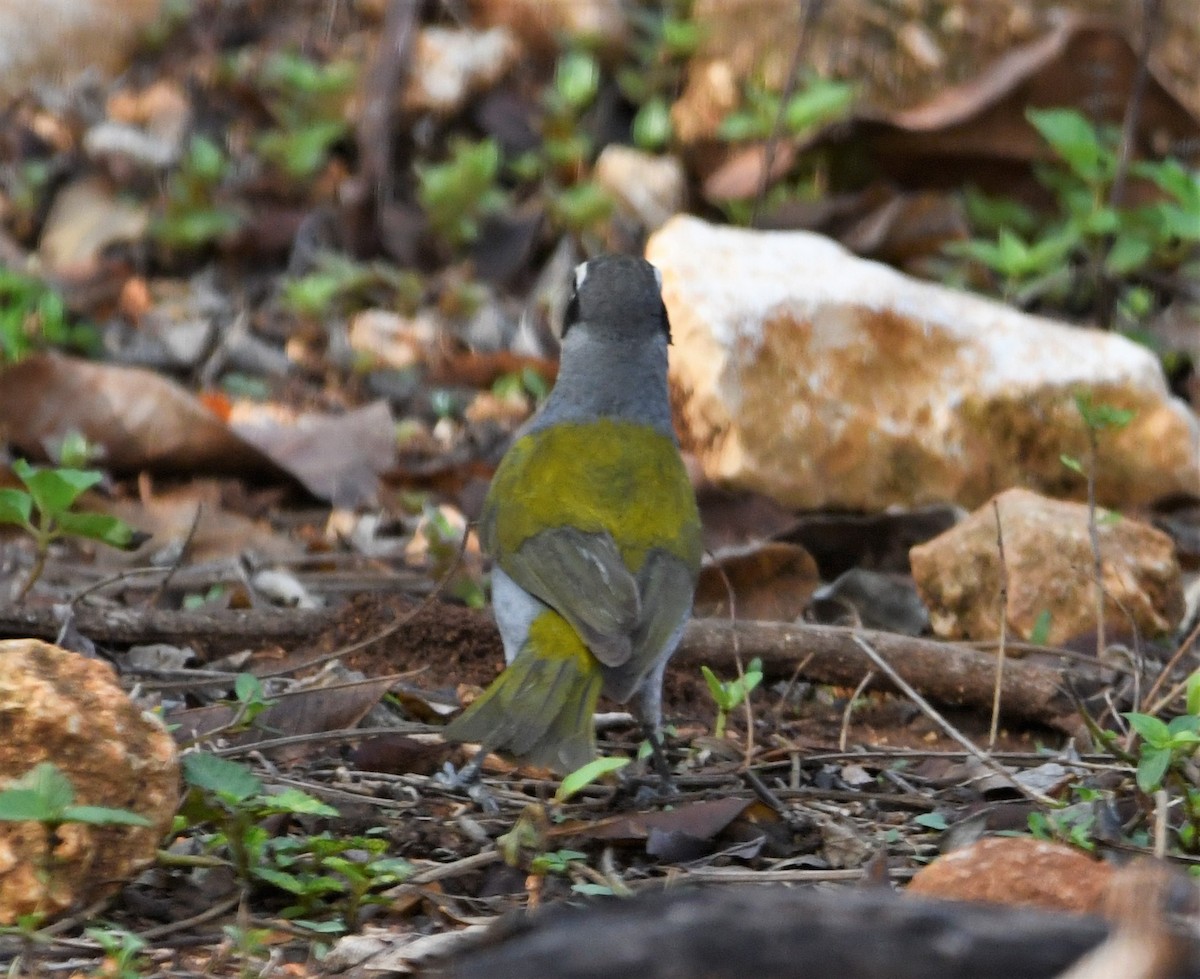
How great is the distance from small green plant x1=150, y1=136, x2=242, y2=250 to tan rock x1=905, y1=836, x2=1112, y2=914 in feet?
19.8

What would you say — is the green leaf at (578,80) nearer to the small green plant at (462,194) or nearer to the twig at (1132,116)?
the small green plant at (462,194)

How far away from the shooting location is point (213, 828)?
340cm

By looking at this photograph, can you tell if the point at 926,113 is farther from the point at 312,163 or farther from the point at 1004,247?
the point at 312,163

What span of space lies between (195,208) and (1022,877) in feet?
20.8

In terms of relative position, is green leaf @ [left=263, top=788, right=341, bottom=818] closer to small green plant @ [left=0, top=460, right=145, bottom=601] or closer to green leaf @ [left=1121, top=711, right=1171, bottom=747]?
small green plant @ [left=0, top=460, right=145, bottom=601]

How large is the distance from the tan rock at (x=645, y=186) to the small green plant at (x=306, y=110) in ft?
4.51

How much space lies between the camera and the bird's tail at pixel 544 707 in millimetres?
3676

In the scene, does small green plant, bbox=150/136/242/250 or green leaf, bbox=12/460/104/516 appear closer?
green leaf, bbox=12/460/104/516

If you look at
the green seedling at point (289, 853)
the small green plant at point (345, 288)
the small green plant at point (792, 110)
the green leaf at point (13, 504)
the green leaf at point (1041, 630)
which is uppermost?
the small green plant at point (792, 110)

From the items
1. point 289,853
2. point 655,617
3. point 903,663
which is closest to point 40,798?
point 289,853

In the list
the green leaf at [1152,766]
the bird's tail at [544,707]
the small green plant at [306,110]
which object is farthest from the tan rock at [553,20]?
the green leaf at [1152,766]

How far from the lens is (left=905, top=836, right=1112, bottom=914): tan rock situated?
280 cm

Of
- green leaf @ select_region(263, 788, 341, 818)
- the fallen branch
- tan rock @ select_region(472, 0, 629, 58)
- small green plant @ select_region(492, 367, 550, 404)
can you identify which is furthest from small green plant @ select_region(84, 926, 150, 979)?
tan rock @ select_region(472, 0, 629, 58)

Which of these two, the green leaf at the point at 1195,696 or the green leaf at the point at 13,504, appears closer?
the green leaf at the point at 1195,696
